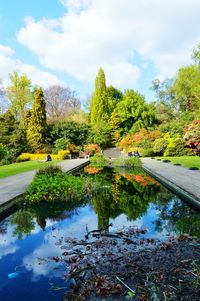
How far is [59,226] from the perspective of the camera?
19.3 ft

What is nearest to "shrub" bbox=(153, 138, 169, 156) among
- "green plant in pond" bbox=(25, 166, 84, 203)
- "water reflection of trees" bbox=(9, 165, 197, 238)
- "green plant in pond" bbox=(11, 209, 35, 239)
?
"water reflection of trees" bbox=(9, 165, 197, 238)

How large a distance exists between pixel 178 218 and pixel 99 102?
37259mm

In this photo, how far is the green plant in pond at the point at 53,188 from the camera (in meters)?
7.80

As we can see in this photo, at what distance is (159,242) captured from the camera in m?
4.57

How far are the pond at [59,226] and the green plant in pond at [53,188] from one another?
0.31 metres

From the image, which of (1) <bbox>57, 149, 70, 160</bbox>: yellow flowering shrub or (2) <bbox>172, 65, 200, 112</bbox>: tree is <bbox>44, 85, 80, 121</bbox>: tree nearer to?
(1) <bbox>57, 149, 70, 160</bbox>: yellow flowering shrub

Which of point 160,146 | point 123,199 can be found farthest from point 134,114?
point 123,199

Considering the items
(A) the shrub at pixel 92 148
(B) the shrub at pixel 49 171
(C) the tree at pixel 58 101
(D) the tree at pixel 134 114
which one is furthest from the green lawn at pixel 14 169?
(C) the tree at pixel 58 101

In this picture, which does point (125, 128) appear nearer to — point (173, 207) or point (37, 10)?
point (37, 10)

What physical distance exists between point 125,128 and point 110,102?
275 inches

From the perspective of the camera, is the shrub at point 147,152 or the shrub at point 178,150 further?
the shrub at point 147,152

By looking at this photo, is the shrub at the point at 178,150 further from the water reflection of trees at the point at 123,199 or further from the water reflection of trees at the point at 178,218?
the water reflection of trees at the point at 178,218

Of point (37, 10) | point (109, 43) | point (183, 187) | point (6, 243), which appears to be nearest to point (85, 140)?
point (109, 43)

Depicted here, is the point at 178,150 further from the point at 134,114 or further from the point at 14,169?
the point at 14,169
